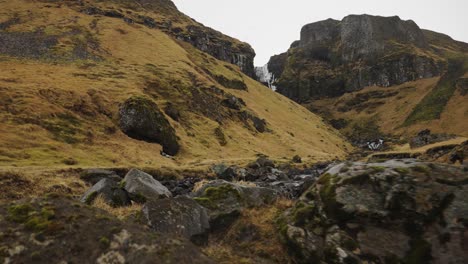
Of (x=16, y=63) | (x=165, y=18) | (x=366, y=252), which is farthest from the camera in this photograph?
(x=165, y=18)

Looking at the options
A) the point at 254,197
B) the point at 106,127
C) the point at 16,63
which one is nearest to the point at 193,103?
the point at 106,127

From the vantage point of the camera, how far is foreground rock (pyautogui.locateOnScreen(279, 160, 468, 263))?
1020cm

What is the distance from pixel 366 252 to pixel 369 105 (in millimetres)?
185541

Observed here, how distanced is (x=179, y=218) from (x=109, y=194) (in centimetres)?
642

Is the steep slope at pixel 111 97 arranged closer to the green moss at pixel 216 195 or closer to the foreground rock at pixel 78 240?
the green moss at pixel 216 195

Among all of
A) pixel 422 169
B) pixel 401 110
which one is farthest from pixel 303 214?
pixel 401 110

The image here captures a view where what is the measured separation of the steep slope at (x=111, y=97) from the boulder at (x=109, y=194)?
23571 millimetres

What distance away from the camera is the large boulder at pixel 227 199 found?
1408 centimetres

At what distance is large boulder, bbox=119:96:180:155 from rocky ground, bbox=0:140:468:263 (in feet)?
152

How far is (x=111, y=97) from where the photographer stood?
2675 inches

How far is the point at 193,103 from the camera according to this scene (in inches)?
3472

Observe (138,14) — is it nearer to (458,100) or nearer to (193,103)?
(193,103)

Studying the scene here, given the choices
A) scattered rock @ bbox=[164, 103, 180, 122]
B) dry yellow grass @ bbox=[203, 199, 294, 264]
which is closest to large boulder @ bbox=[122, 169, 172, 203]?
dry yellow grass @ bbox=[203, 199, 294, 264]

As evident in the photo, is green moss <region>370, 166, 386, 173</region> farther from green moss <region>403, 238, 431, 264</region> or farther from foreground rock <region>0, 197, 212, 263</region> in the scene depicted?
foreground rock <region>0, 197, 212, 263</region>
